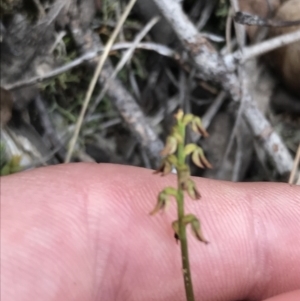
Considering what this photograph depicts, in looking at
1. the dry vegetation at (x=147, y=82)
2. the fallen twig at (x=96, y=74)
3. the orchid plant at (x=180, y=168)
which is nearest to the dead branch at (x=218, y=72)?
the dry vegetation at (x=147, y=82)

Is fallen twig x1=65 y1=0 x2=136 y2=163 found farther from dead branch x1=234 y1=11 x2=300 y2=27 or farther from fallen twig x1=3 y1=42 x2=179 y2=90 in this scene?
dead branch x1=234 y1=11 x2=300 y2=27

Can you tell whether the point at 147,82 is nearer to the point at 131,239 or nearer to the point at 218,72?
the point at 218,72

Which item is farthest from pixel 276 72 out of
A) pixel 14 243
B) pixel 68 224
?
pixel 14 243

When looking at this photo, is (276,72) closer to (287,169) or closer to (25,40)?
(287,169)

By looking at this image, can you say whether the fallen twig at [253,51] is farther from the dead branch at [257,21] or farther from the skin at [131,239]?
the skin at [131,239]

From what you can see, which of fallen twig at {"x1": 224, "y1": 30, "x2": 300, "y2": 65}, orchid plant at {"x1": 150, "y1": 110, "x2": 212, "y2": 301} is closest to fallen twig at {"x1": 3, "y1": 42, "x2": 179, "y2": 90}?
fallen twig at {"x1": 224, "y1": 30, "x2": 300, "y2": 65}

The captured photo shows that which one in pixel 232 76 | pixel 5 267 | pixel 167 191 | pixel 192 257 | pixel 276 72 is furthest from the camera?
pixel 276 72
